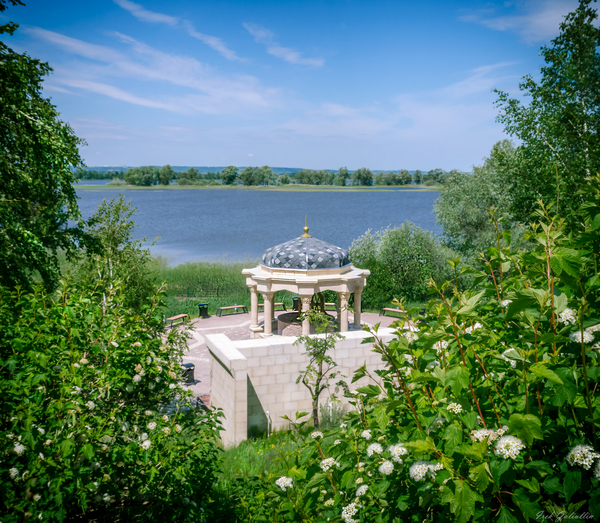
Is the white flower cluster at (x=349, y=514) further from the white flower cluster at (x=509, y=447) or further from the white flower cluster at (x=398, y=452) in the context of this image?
the white flower cluster at (x=509, y=447)

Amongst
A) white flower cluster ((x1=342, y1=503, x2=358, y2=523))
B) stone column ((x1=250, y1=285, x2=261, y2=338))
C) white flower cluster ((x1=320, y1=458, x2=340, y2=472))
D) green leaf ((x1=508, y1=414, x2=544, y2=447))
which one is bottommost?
stone column ((x1=250, y1=285, x2=261, y2=338))

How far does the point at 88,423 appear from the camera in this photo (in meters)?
3.55

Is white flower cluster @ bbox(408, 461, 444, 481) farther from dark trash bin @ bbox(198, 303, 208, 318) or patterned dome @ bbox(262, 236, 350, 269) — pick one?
dark trash bin @ bbox(198, 303, 208, 318)

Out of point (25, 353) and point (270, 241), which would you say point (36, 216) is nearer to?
point (25, 353)

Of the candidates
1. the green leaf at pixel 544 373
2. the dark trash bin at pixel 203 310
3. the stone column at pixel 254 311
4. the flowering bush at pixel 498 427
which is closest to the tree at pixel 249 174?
the dark trash bin at pixel 203 310

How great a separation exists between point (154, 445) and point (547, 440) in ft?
9.68

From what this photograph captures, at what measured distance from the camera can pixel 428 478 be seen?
251 centimetres

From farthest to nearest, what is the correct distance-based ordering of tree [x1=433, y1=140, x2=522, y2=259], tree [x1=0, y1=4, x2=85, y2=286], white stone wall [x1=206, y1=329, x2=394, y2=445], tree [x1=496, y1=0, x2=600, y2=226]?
tree [x1=433, y1=140, x2=522, y2=259], tree [x1=496, y1=0, x2=600, y2=226], tree [x1=0, y1=4, x2=85, y2=286], white stone wall [x1=206, y1=329, x2=394, y2=445]

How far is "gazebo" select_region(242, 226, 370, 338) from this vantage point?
13.9 meters

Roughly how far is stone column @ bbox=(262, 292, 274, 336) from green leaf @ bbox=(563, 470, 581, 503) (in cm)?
1260

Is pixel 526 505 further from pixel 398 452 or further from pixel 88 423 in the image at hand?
pixel 88 423

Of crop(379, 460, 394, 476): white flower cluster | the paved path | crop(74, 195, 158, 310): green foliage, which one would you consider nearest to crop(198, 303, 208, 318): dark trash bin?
the paved path

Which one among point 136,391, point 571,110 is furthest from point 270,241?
point 136,391

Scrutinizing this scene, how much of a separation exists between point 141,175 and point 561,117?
452 feet
